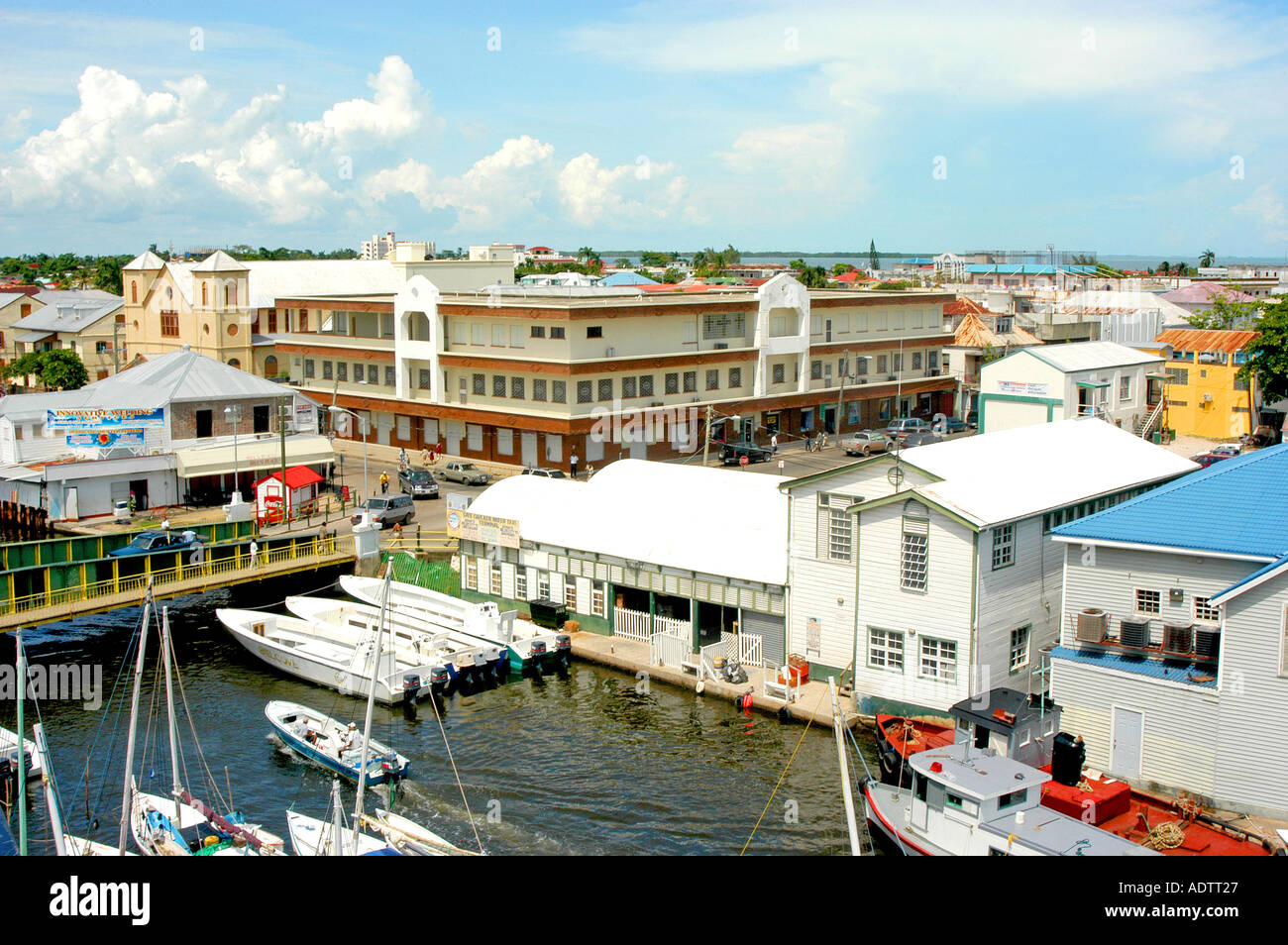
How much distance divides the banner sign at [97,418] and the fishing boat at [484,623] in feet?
67.1

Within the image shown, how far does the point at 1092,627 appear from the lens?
26.8m

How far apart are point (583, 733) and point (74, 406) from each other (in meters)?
42.9

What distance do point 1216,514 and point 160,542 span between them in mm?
38495

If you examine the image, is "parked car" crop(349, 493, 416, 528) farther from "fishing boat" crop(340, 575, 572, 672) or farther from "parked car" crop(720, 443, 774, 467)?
"parked car" crop(720, 443, 774, 467)

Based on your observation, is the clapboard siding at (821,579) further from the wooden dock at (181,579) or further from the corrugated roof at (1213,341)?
the corrugated roof at (1213,341)

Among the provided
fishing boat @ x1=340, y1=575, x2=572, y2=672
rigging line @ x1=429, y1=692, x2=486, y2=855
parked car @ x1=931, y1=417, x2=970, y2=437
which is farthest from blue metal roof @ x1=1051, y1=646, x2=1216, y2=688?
parked car @ x1=931, y1=417, x2=970, y2=437

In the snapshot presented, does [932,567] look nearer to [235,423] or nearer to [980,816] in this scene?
[980,816]

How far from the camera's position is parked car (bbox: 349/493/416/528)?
53.0 meters

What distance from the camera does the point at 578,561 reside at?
132ft

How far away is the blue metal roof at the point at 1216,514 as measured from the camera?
1019 inches

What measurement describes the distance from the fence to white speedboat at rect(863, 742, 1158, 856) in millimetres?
12941

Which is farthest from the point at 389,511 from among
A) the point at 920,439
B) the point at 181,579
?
the point at 920,439
